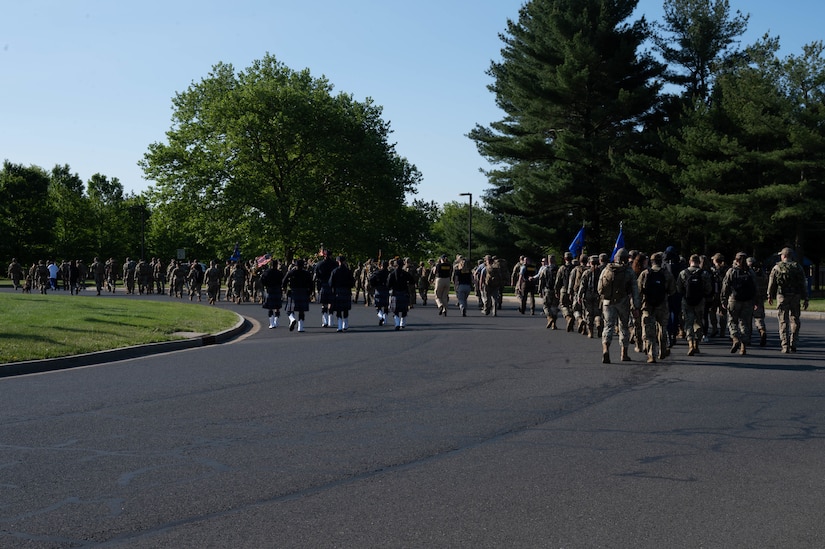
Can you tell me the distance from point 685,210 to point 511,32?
17.6 meters

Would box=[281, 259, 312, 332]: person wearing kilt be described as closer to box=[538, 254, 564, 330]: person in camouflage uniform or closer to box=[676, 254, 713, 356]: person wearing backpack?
box=[538, 254, 564, 330]: person in camouflage uniform

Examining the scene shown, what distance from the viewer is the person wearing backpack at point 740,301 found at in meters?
16.6

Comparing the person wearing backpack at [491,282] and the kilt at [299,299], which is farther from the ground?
the person wearing backpack at [491,282]

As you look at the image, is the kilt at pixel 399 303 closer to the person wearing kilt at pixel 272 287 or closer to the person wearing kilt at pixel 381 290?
the person wearing kilt at pixel 381 290

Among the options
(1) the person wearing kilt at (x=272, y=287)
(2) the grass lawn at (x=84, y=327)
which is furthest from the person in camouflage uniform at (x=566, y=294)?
(2) the grass lawn at (x=84, y=327)

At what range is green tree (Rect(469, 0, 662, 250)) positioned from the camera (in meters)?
47.1

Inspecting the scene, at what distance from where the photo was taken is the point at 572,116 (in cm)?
4972

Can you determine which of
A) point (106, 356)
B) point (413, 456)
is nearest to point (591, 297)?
point (106, 356)

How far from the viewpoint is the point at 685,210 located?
145 feet

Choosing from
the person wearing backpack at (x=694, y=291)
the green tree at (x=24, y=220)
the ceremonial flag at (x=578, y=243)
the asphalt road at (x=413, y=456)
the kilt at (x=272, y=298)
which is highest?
the green tree at (x=24, y=220)

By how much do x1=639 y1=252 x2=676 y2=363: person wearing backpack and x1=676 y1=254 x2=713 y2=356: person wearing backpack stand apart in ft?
5.62

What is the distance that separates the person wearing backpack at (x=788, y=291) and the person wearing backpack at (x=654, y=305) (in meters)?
2.52

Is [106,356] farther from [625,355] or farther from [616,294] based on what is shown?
[625,355]

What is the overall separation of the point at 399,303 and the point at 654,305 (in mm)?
8693
